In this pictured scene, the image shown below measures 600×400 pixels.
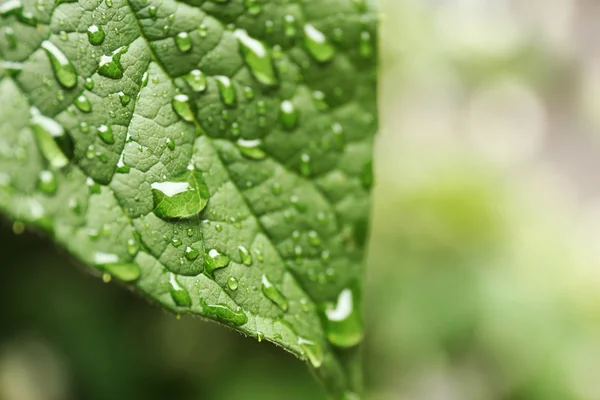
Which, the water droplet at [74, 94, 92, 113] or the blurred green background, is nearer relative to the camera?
the water droplet at [74, 94, 92, 113]

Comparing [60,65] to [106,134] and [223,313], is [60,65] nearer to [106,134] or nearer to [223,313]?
[106,134]

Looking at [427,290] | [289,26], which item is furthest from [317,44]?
[427,290]

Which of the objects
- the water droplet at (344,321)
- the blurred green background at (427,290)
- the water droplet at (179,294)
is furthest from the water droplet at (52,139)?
the blurred green background at (427,290)

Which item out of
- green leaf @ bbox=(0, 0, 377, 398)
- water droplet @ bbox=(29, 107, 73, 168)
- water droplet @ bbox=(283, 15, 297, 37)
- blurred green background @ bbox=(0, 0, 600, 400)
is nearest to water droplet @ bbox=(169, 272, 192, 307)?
green leaf @ bbox=(0, 0, 377, 398)

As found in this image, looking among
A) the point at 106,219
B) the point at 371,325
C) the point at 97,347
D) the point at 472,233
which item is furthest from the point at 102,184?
the point at 472,233

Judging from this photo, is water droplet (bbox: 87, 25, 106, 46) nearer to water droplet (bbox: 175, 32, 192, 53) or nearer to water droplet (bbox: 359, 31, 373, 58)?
water droplet (bbox: 175, 32, 192, 53)

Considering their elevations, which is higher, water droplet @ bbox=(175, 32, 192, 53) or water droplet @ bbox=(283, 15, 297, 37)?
water droplet @ bbox=(175, 32, 192, 53)

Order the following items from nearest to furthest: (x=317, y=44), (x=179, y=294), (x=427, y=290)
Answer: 1. (x=179, y=294)
2. (x=317, y=44)
3. (x=427, y=290)
